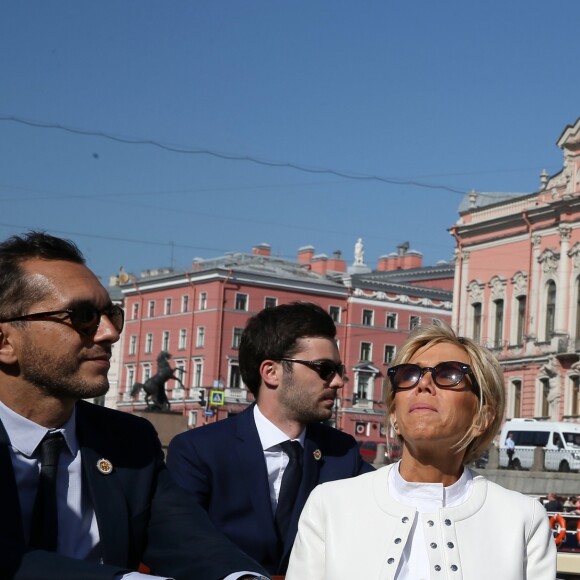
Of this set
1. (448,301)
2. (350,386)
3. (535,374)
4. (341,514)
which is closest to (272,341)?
(341,514)

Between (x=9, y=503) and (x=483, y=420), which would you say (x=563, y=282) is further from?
(x=9, y=503)

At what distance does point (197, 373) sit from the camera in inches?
2514

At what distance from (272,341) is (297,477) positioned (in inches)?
18.6

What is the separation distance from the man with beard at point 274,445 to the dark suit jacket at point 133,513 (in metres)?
1.24

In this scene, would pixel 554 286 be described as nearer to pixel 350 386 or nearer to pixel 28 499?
pixel 350 386

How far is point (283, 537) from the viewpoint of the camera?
3.77 metres

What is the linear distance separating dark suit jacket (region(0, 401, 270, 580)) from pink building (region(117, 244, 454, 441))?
56.7 metres

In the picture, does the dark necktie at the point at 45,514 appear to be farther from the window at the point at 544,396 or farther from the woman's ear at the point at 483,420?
the window at the point at 544,396

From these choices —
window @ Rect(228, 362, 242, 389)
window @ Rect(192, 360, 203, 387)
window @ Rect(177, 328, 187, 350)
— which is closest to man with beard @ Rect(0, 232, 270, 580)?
window @ Rect(228, 362, 242, 389)

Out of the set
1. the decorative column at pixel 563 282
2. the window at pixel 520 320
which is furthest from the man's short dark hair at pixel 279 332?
the window at pixel 520 320

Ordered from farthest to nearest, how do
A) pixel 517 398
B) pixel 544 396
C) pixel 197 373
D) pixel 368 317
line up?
1. pixel 368 317
2. pixel 197 373
3. pixel 517 398
4. pixel 544 396

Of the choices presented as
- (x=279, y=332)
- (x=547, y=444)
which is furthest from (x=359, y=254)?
(x=279, y=332)

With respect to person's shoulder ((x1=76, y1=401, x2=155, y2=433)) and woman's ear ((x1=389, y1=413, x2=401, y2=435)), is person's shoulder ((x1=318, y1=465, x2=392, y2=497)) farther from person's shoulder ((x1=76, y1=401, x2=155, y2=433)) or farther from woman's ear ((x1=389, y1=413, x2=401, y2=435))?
person's shoulder ((x1=76, y1=401, x2=155, y2=433))

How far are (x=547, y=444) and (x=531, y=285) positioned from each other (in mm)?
11741
